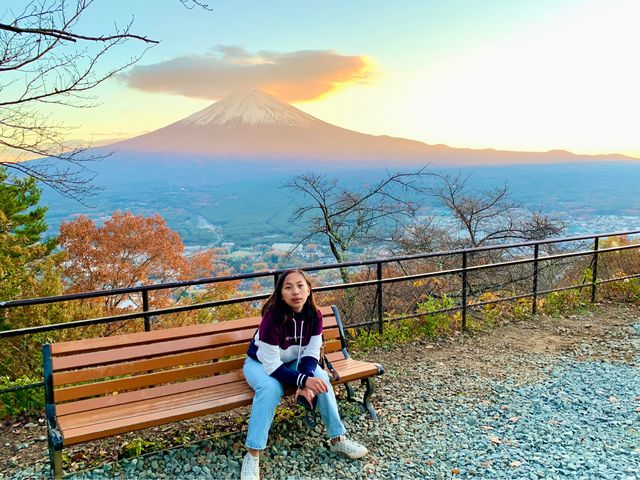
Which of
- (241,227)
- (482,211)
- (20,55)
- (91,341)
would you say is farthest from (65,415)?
(241,227)

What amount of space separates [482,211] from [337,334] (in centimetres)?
1002

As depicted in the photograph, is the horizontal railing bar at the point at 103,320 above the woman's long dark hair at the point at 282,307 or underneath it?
underneath

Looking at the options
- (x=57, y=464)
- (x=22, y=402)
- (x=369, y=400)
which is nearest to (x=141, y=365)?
(x=57, y=464)

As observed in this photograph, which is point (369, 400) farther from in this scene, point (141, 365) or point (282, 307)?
point (141, 365)

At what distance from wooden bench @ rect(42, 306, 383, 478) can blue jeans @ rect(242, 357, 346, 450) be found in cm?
11

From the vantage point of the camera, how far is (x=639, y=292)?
7.52 metres

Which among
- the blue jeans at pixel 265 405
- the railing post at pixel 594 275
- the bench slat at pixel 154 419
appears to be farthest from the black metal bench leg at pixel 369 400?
the railing post at pixel 594 275

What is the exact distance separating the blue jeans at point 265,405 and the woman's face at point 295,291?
17.6 inches

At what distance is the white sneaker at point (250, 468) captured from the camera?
288cm

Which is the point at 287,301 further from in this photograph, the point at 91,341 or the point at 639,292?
the point at 639,292

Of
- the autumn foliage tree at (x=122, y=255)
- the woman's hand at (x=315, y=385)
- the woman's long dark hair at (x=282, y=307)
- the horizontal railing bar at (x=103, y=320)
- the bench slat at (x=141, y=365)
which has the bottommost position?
the autumn foliage tree at (x=122, y=255)

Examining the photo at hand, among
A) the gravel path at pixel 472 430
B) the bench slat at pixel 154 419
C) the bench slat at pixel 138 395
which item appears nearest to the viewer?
the bench slat at pixel 154 419

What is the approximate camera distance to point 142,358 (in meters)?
3.30

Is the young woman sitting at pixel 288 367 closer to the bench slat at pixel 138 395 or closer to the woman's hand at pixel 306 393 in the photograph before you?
the woman's hand at pixel 306 393
